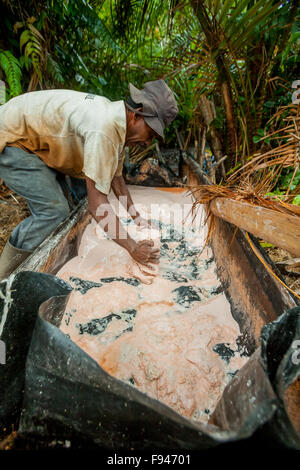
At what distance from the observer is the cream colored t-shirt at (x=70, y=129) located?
1.36 m

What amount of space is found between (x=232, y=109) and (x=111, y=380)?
266 cm

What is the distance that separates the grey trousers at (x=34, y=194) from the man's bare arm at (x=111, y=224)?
1.48 feet

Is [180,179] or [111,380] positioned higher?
[111,380]

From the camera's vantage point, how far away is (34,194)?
1.70 metres

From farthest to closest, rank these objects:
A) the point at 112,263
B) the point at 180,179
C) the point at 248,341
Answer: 1. the point at 180,179
2. the point at 112,263
3. the point at 248,341

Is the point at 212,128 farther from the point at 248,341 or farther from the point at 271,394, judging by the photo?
the point at 271,394

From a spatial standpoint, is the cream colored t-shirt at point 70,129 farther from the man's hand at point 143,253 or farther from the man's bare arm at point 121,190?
the man's bare arm at point 121,190

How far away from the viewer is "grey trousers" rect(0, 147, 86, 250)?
5.48ft

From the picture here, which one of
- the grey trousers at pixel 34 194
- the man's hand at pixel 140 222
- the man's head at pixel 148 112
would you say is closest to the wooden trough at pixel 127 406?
the grey trousers at pixel 34 194

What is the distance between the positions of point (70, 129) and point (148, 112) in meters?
0.50

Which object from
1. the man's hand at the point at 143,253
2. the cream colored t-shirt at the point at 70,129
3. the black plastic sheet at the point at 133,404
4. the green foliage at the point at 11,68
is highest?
the green foliage at the point at 11,68

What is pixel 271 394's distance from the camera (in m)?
0.52
